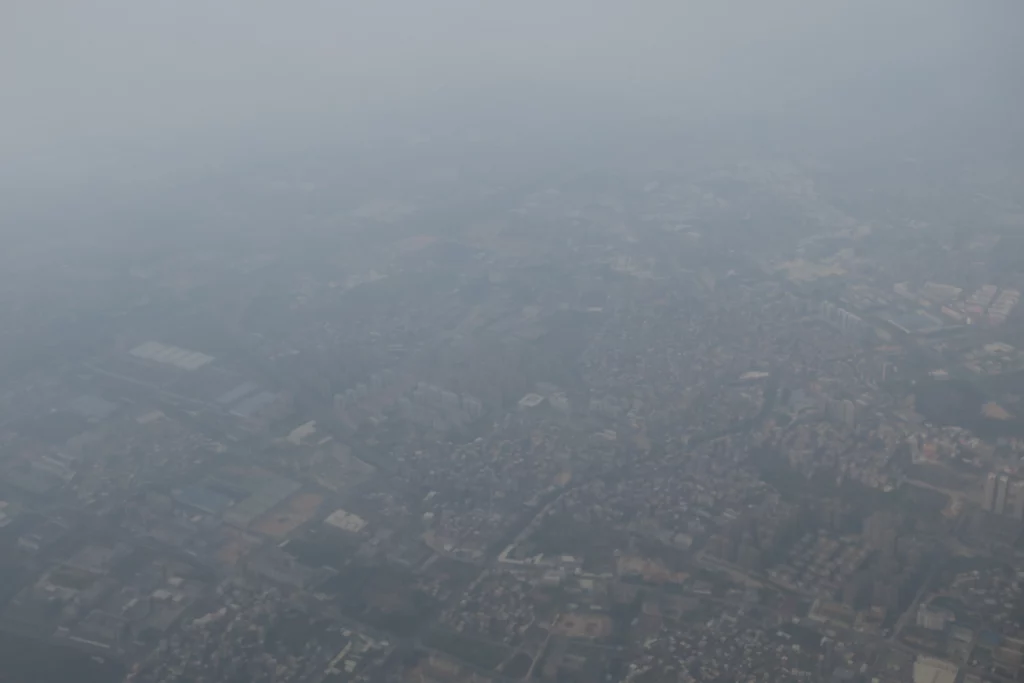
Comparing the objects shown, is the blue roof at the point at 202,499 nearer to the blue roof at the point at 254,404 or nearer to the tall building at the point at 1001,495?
the blue roof at the point at 254,404

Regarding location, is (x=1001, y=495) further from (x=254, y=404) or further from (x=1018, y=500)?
(x=254, y=404)

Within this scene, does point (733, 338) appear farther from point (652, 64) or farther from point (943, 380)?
point (652, 64)

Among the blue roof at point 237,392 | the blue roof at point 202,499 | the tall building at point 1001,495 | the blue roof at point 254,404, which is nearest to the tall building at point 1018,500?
A: the tall building at point 1001,495

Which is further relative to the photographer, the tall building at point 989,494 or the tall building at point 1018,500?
the tall building at point 989,494

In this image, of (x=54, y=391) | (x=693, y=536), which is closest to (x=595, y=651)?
(x=693, y=536)

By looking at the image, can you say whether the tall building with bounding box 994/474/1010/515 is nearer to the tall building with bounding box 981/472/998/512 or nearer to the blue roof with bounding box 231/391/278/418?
the tall building with bounding box 981/472/998/512

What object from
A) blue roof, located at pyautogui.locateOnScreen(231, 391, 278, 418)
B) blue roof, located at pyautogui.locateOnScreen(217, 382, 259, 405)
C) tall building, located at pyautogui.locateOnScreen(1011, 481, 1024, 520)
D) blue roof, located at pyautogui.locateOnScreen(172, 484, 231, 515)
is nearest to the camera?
tall building, located at pyautogui.locateOnScreen(1011, 481, 1024, 520)

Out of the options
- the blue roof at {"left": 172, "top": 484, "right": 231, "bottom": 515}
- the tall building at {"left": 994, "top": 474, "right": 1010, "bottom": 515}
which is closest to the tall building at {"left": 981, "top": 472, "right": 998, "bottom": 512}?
the tall building at {"left": 994, "top": 474, "right": 1010, "bottom": 515}
